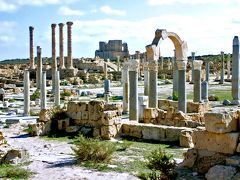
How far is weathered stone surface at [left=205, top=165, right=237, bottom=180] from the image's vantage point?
7.74m

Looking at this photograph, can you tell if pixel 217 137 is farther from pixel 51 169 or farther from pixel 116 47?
pixel 116 47

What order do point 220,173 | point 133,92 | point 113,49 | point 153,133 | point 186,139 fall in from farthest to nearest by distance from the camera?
point 113,49, point 133,92, point 153,133, point 186,139, point 220,173

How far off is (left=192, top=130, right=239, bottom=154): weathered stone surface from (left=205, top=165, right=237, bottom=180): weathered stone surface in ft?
2.22

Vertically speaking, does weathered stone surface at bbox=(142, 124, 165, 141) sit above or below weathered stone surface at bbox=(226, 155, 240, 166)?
below

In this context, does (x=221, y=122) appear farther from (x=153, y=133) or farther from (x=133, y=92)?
(x=133, y=92)

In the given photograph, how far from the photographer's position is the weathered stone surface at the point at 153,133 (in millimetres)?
13609

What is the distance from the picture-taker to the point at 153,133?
13.7m

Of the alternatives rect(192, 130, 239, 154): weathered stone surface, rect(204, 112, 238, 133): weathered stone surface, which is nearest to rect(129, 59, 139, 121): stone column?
rect(192, 130, 239, 154): weathered stone surface

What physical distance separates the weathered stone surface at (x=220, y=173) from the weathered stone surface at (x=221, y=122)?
37.7 inches

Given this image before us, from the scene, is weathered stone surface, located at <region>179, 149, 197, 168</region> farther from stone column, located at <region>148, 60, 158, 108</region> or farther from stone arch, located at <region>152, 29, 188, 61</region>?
stone arch, located at <region>152, 29, 188, 61</region>

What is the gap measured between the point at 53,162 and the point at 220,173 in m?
4.51

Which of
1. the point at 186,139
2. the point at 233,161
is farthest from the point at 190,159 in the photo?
the point at 186,139

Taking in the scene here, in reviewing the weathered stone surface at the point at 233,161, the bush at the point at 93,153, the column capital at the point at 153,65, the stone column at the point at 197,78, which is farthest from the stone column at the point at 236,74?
the weathered stone surface at the point at 233,161

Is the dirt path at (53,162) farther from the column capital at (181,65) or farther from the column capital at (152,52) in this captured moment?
the column capital at (181,65)
